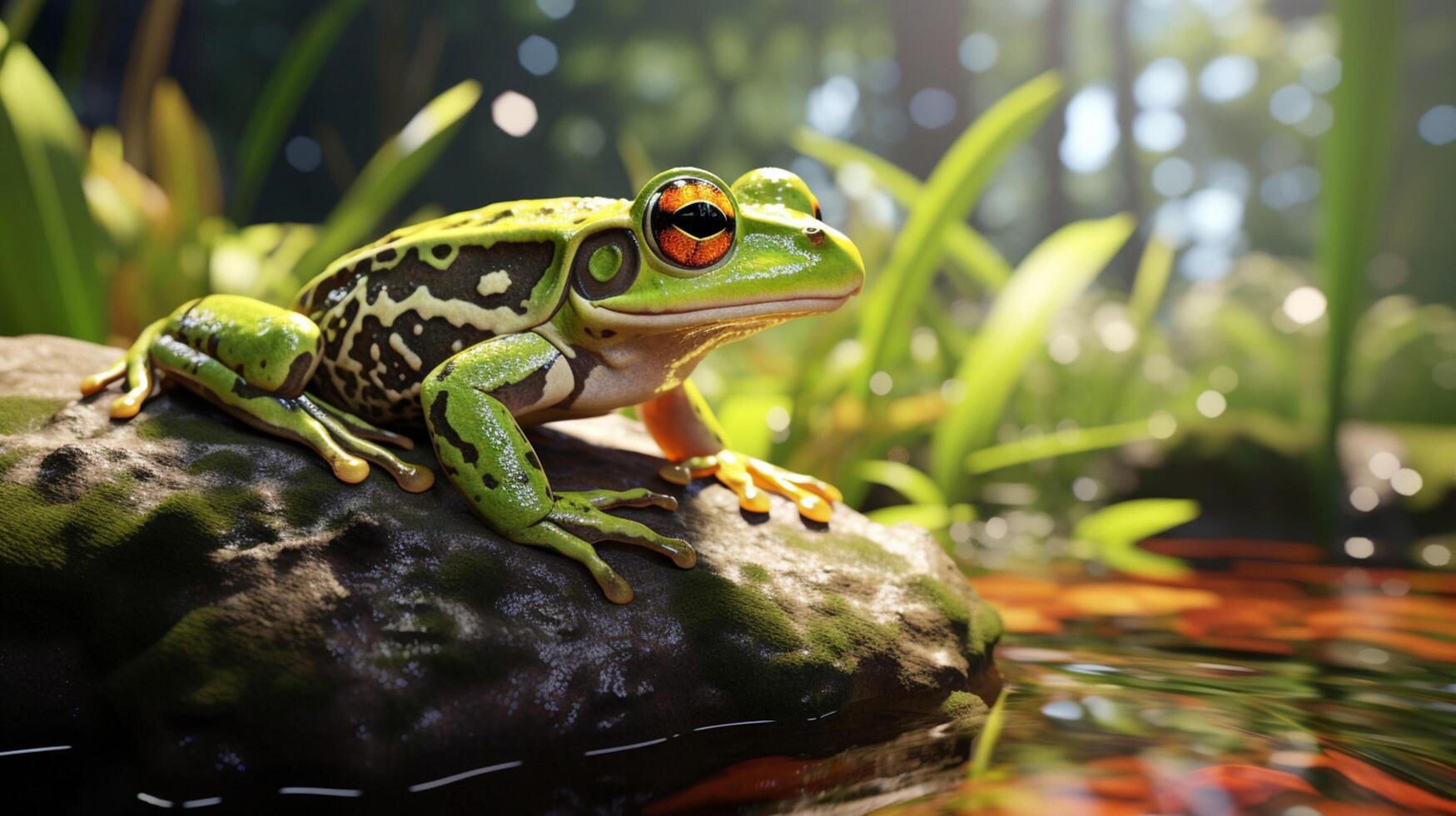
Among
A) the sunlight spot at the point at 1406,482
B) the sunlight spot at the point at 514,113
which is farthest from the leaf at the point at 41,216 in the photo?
the sunlight spot at the point at 514,113

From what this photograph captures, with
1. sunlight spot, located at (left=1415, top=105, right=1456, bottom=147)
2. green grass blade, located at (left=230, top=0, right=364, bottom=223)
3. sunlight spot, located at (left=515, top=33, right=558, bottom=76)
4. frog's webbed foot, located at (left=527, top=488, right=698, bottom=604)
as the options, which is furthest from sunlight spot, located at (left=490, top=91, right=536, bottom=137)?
sunlight spot, located at (left=1415, top=105, right=1456, bottom=147)

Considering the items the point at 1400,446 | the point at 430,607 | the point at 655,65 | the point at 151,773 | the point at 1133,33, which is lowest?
the point at 151,773

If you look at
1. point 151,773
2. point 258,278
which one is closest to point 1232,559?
point 151,773

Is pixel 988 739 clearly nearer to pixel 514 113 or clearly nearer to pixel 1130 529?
pixel 1130 529

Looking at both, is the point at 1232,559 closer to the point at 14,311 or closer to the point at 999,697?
the point at 999,697

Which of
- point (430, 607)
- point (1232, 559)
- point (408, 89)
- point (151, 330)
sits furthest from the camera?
point (408, 89)

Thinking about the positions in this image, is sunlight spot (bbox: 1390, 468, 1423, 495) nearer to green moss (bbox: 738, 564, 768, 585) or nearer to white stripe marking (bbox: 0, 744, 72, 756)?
green moss (bbox: 738, 564, 768, 585)

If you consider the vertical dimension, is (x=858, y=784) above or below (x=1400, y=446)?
below
